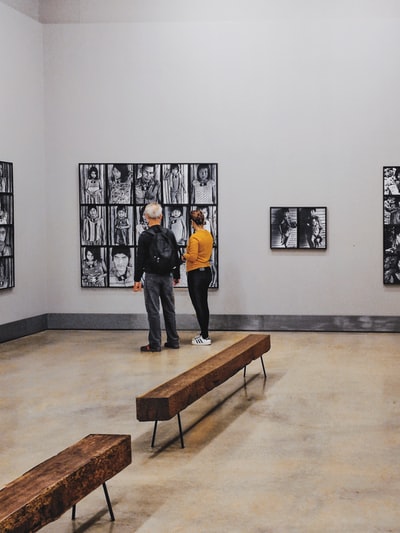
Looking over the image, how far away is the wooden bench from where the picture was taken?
5.00 m

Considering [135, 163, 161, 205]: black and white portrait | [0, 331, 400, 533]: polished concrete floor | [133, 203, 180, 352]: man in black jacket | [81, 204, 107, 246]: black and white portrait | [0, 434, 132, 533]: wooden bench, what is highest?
[135, 163, 161, 205]: black and white portrait

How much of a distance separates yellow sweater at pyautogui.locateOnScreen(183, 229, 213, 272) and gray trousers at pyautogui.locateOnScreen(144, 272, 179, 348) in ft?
2.03

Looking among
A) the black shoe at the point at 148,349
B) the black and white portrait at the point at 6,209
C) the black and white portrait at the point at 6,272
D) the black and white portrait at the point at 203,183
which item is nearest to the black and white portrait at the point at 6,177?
the black and white portrait at the point at 6,209

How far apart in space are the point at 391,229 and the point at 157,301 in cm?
501

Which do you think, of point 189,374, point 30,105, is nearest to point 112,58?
point 30,105

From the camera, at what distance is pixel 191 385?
328 inches

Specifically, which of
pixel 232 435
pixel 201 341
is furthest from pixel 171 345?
pixel 232 435

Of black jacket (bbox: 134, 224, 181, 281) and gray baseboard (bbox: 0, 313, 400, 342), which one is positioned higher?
black jacket (bbox: 134, 224, 181, 281)

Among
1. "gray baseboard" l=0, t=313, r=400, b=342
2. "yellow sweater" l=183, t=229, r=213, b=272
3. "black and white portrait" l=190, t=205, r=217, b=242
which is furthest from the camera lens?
"black and white portrait" l=190, t=205, r=217, b=242

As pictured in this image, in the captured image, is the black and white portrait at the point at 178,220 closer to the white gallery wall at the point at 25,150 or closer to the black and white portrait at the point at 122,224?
the black and white portrait at the point at 122,224

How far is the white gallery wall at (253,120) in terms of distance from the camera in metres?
16.1

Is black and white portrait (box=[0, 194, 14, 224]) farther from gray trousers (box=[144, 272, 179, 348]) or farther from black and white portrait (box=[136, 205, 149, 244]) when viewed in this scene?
gray trousers (box=[144, 272, 179, 348])

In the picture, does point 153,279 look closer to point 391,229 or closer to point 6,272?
point 6,272

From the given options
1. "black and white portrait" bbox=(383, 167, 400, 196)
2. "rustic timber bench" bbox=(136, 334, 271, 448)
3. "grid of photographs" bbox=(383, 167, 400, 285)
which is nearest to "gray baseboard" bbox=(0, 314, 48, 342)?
"rustic timber bench" bbox=(136, 334, 271, 448)
